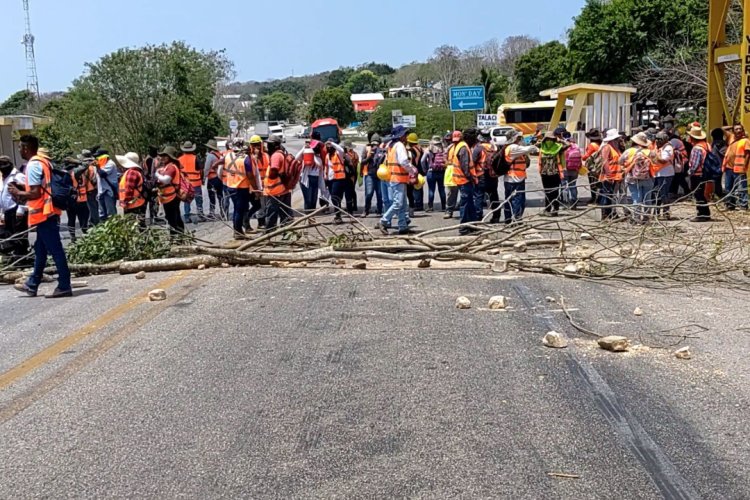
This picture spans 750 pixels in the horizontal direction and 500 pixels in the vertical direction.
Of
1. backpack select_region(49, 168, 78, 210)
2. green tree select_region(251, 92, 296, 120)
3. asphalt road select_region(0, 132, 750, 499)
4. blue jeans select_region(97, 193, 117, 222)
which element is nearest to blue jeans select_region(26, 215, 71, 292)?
backpack select_region(49, 168, 78, 210)

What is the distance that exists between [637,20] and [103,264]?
37.8 m

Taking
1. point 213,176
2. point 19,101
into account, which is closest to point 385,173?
point 213,176

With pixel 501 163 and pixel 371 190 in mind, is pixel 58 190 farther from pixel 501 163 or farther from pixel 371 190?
pixel 371 190

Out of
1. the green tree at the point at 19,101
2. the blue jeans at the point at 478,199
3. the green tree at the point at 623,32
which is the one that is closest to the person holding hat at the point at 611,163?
the blue jeans at the point at 478,199

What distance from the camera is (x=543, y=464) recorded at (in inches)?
185

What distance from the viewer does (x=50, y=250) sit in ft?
32.6

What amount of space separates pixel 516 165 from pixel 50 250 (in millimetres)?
8279

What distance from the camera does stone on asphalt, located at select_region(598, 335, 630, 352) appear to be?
6.79m

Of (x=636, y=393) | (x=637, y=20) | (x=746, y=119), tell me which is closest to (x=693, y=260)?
(x=636, y=393)

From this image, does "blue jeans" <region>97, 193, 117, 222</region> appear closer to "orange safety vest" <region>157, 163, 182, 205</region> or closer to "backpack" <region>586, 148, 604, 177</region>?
"orange safety vest" <region>157, 163, 182, 205</region>

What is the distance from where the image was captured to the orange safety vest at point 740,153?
50.5 feet

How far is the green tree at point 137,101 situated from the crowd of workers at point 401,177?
22490mm

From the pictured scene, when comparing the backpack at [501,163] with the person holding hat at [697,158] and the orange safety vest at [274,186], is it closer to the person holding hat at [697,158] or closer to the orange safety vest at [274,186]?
the person holding hat at [697,158]

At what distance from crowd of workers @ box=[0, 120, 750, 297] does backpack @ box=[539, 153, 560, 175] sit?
0.06 ft
